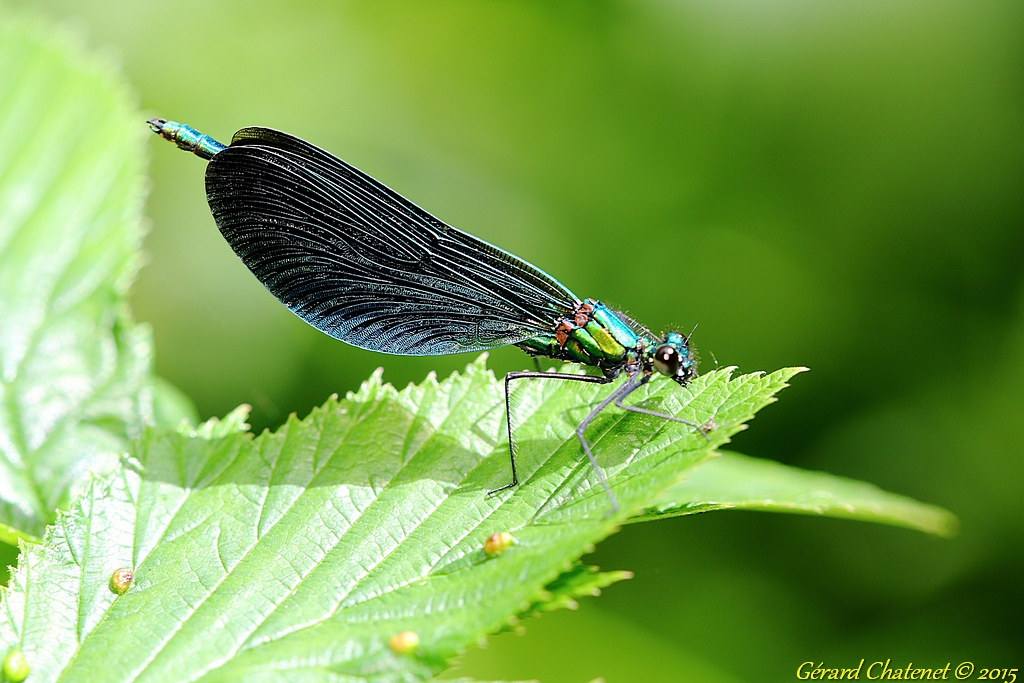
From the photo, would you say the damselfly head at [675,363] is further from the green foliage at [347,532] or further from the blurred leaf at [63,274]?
the blurred leaf at [63,274]

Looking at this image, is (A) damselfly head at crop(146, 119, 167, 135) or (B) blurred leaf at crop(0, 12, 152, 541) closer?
(B) blurred leaf at crop(0, 12, 152, 541)

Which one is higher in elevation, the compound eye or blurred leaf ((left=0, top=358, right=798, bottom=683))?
the compound eye

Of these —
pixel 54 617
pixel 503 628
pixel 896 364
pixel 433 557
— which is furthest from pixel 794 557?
pixel 54 617

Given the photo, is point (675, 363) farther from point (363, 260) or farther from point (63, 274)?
point (63, 274)

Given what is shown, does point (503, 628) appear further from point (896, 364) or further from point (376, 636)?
point (896, 364)

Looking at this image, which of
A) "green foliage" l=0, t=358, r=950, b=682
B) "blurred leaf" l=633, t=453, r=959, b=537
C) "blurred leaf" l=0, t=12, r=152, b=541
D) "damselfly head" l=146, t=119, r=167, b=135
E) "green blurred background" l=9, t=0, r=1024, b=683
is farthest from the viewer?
"green blurred background" l=9, t=0, r=1024, b=683

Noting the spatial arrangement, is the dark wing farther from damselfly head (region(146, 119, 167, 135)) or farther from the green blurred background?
the green blurred background

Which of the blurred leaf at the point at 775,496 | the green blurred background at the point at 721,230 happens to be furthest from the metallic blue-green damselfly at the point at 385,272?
the green blurred background at the point at 721,230

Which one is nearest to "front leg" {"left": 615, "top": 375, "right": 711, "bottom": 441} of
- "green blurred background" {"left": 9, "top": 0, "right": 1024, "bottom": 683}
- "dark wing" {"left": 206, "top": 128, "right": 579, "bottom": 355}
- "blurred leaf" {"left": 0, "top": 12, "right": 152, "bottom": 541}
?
"dark wing" {"left": 206, "top": 128, "right": 579, "bottom": 355}
